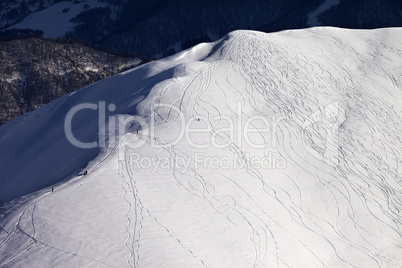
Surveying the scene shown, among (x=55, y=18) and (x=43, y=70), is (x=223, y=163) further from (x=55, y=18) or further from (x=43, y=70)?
(x=55, y=18)

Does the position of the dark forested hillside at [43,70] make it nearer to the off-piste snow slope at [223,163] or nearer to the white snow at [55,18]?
the off-piste snow slope at [223,163]

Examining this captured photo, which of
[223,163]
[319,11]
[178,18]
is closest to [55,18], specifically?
[178,18]

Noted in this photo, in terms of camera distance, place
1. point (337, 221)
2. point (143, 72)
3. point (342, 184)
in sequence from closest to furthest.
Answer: point (337, 221)
point (342, 184)
point (143, 72)

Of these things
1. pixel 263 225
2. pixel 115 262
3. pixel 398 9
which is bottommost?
pixel 398 9

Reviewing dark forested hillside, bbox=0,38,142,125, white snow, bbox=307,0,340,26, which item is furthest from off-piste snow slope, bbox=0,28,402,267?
white snow, bbox=307,0,340,26

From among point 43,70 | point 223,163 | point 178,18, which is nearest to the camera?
point 223,163

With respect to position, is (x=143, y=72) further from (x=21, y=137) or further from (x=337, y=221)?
(x=337, y=221)

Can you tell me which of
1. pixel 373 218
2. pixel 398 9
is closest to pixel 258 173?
pixel 373 218
